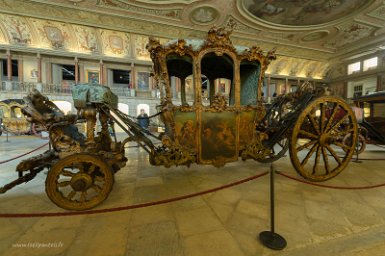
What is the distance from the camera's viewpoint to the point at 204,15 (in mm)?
14672

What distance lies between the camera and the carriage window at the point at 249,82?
3.35 meters

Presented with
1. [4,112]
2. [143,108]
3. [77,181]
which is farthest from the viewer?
[143,108]

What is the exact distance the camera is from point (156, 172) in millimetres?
4164

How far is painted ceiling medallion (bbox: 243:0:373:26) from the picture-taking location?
1302 centimetres

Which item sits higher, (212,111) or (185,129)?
(212,111)

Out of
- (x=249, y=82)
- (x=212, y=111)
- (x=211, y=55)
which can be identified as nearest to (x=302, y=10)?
(x=249, y=82)

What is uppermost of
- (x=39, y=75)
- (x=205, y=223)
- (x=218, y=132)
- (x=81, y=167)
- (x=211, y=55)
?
(x=39, y=75)

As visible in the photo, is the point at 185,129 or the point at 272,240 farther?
the point at 185,129

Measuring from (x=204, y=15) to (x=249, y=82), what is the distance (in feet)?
46.5

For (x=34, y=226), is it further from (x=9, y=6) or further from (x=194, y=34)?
(x=9, y=6)

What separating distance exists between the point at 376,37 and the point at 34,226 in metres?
28.0

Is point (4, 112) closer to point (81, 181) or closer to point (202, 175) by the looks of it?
point (81, 181)

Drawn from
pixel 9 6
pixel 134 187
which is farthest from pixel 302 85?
pixel 9 6

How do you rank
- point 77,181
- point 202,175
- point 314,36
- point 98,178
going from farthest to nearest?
1. point 314,36
2. point 202,175
3. point 98,178
4. point 77,181
